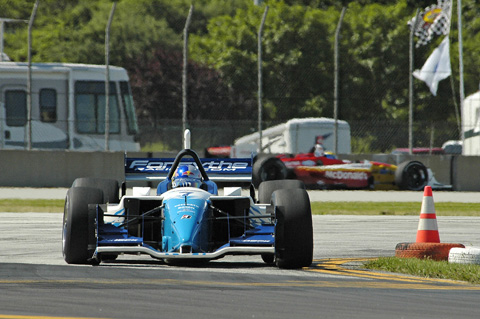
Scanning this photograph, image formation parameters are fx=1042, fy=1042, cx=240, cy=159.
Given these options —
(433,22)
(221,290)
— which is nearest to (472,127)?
(433,22)

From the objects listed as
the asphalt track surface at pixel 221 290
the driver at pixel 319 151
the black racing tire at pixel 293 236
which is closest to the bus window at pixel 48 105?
the driver at pixel 319 151

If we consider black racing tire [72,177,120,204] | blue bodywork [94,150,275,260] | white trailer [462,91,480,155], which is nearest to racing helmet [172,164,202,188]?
blue bodywork [94,150,275,260]

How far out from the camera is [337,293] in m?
7.90

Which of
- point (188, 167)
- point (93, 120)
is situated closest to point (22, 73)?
point (93, 120)

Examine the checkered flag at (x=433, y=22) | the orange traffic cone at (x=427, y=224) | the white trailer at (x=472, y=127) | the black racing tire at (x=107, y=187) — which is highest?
the checkered flag at (x=433, y=22)

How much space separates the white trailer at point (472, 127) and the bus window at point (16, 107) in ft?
39.4

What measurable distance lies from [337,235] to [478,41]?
43.0 meters

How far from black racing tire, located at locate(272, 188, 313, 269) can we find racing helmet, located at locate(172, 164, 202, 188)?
1480 millimetres

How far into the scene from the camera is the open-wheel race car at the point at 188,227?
9.62 m

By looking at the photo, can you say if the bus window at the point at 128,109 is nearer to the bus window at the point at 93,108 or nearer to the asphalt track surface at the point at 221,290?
the bus window at the point at 93,108

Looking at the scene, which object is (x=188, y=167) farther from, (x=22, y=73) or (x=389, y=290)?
(x=22, y=73)

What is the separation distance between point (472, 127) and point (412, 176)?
229 inches

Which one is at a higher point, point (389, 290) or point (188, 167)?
point (188, 167)

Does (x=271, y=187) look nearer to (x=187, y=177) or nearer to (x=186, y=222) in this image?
(x=187, y=177)
